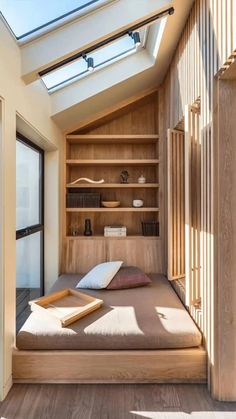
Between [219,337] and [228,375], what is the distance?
0.80ft

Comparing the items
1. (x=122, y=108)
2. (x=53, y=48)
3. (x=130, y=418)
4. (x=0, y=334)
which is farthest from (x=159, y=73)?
(x=130, y=418)

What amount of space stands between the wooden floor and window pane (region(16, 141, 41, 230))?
138cm

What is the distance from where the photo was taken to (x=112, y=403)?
6.19 feet

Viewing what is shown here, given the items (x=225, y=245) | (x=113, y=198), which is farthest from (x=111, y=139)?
(x=225, y=245)

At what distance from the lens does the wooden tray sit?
2.33m

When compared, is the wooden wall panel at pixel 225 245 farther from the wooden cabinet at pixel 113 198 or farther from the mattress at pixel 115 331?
the wooden cabinet at pixel 113 198

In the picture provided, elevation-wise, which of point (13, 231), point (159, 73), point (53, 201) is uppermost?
point (159, 73)

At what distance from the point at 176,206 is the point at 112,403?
184 centimetres

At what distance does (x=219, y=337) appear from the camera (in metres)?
1.90

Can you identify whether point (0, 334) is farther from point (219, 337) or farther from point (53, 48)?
point (53, 48)

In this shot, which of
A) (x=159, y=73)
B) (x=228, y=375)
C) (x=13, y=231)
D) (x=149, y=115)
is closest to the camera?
(x=228, y=375)

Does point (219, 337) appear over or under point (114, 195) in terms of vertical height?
under

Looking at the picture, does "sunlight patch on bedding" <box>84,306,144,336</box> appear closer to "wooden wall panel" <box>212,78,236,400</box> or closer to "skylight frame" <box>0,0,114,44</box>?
"wooden wall panel" <box>212,78,236,400</box>

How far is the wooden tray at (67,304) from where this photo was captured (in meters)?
2.33
